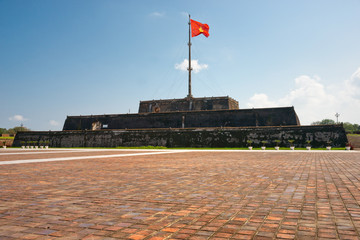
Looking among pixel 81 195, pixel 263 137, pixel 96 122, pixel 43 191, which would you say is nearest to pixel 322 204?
pixel 81 195

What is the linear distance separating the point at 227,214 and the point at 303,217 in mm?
725

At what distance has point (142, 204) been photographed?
9.96ft

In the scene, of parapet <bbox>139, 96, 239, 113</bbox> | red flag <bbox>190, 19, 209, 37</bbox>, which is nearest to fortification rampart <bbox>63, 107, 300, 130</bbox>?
parapet <bbox>139, 96, 239, 113</bbox>

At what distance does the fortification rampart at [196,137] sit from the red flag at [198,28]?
16.5 metres

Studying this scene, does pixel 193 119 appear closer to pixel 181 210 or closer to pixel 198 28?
pixel 198 28

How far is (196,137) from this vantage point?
26.6m

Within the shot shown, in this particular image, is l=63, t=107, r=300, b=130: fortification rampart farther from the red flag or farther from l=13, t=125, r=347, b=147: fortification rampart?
the red flag

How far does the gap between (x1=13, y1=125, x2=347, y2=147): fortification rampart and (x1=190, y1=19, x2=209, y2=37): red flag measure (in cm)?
1651

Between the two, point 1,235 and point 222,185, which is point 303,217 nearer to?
point 222,185

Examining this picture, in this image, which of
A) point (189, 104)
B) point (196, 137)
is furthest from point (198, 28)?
point (196, 137)

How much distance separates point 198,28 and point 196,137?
58.8 feet

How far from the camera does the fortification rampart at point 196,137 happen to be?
74.9 feet

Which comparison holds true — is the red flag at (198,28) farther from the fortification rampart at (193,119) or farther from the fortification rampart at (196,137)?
the fortification rampart at (196,137)

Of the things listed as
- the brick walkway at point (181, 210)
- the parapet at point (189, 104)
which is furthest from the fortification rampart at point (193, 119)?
the brick walkway at point (181, 210)
